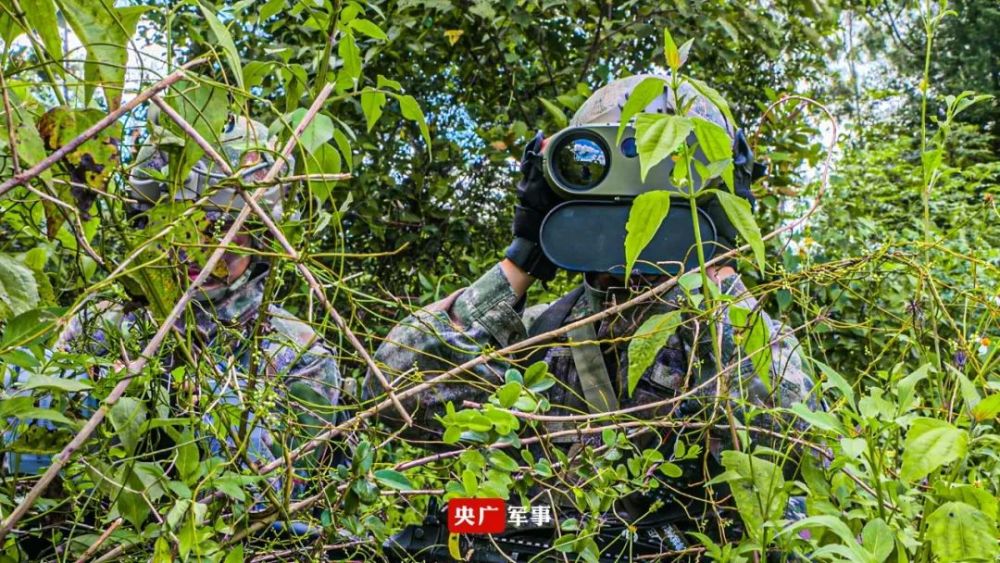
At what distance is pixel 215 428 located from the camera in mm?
708

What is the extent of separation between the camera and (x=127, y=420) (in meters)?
0.63

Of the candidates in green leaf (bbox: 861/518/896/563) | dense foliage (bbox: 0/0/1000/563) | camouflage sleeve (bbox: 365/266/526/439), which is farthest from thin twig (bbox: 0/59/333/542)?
camouflage sleeve (bbox: 365/266/526/439)

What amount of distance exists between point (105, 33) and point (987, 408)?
63 cm

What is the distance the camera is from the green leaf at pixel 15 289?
25.1 inches

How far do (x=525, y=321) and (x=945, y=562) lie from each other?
102cm

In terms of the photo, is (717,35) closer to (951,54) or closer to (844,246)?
(844,246)

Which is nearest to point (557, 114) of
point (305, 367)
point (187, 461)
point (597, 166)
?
point (305, 367)

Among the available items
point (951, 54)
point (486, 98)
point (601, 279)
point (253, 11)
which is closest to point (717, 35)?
point (486, 98)

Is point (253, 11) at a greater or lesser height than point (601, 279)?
greater

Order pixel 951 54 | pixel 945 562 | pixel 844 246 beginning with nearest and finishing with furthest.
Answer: pixel 945 562, pixel 844 246, pixel 951 54

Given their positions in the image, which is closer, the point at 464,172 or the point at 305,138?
the point at 305,138

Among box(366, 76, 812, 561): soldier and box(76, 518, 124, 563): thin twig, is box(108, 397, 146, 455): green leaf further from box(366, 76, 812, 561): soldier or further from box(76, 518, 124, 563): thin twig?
box(366, 76, 812, 561): soldier

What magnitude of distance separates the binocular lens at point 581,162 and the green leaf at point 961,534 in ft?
2.08

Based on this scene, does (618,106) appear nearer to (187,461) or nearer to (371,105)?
(371,105)
